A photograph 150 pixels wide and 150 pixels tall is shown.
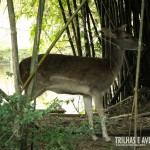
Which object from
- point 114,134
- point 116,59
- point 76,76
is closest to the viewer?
point 114,134

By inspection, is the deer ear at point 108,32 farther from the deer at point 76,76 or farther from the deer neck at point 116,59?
the deer neck at point 116,59

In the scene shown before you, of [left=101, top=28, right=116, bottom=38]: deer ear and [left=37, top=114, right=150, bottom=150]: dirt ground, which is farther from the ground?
[left=101, top=28, right=116, bottom=38]: deer ear

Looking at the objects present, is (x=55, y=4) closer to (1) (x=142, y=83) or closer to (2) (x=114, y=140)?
(1) (x=142, y=83)

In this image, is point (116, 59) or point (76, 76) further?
point (116, 59)

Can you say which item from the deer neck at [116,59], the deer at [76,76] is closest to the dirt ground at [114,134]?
the deer at [76,76]

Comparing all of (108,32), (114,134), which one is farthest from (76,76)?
(114,134)

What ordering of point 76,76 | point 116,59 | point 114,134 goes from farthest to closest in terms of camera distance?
point 116,59
point 76,76
point 114,134

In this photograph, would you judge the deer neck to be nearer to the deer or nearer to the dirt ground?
the deer

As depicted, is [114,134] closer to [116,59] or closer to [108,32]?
[116,59]

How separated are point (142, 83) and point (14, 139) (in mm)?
4321

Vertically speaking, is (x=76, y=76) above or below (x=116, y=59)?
below

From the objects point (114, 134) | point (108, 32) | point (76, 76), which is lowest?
point (114, 134)

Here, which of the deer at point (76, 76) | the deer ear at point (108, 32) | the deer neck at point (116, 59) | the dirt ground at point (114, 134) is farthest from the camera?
the deer neck at point (116, 59)

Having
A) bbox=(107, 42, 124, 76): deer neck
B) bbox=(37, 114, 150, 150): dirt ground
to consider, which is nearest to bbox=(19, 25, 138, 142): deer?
bbox=(107, 42, 124, 76): deer neck
